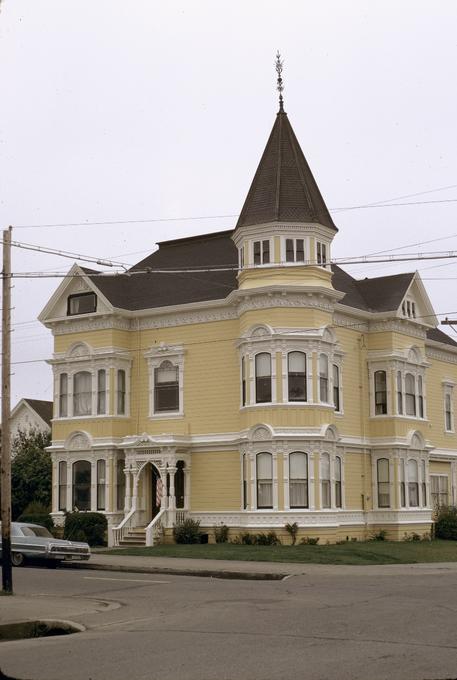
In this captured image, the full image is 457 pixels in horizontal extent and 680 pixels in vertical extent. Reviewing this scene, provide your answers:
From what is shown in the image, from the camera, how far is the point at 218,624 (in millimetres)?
15883

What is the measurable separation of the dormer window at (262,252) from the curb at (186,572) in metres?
12.9

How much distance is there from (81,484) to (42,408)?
23.9 meters

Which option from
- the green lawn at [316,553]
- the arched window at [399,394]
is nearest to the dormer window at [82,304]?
the green lawn at [316,553]

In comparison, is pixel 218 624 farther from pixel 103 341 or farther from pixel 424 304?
pixel 424 304

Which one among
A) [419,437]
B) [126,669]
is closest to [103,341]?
[419,437]

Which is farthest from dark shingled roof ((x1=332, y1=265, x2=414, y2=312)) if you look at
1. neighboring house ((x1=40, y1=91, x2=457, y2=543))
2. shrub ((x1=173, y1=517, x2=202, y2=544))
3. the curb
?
the curb

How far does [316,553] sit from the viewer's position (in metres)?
31.5

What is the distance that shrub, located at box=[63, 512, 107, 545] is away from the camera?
1517 inches

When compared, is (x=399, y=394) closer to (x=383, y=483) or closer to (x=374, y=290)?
(x=383, y=483)

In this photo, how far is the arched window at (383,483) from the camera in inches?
1614

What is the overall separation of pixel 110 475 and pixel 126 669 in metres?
28.3

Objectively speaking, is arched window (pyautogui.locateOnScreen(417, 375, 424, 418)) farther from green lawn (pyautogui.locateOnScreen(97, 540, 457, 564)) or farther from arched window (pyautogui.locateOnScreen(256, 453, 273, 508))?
arched window (pyautogui.locateOnScreen(256, 453, 273, 508))

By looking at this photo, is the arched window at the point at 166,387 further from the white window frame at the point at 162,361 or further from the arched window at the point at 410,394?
the arched window at the point at 410,394

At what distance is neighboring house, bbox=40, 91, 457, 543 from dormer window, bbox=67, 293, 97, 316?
101mm
